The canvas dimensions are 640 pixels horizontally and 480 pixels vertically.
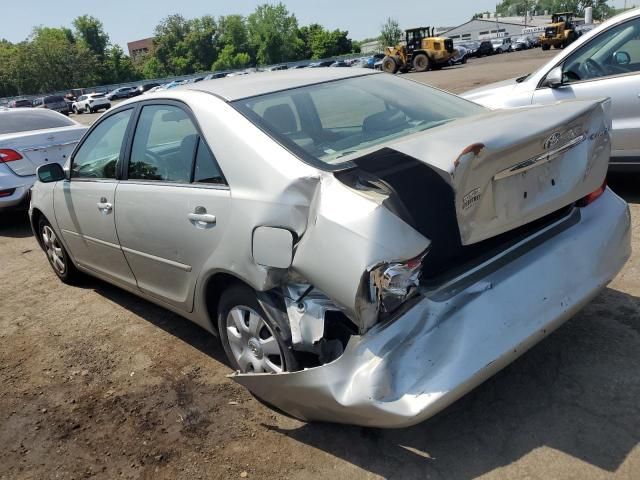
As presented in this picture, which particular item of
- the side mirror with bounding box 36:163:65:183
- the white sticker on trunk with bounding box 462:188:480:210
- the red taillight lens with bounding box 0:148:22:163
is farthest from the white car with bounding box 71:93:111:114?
the white sticker on trunk with bounding box 462:188:480:210

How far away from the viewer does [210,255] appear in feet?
9.38

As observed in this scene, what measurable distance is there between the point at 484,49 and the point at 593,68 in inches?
2083

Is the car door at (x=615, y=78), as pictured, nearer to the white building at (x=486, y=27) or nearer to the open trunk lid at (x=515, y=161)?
the open trunk lid at (x=515, y=161)

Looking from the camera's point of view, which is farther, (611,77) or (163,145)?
(611,77)

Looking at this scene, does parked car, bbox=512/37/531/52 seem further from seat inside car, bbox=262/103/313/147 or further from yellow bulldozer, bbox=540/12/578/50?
seat inside car, bbox=262/103/313/147

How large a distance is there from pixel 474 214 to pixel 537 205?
1.42 ft

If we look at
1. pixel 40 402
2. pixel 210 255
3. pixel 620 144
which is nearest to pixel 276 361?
pixel 210 255

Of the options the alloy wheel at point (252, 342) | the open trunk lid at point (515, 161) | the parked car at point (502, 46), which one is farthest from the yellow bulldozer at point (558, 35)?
the alloy wheel at point (252, 342)

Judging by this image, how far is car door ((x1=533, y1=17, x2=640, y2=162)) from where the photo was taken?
5.00 m

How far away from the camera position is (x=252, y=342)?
2846mm

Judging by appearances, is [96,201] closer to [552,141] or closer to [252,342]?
[252,342]

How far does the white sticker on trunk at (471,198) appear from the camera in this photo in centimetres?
220

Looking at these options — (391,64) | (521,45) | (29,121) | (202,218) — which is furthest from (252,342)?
(521,45)

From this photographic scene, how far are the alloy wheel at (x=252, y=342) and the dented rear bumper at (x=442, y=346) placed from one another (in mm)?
147
